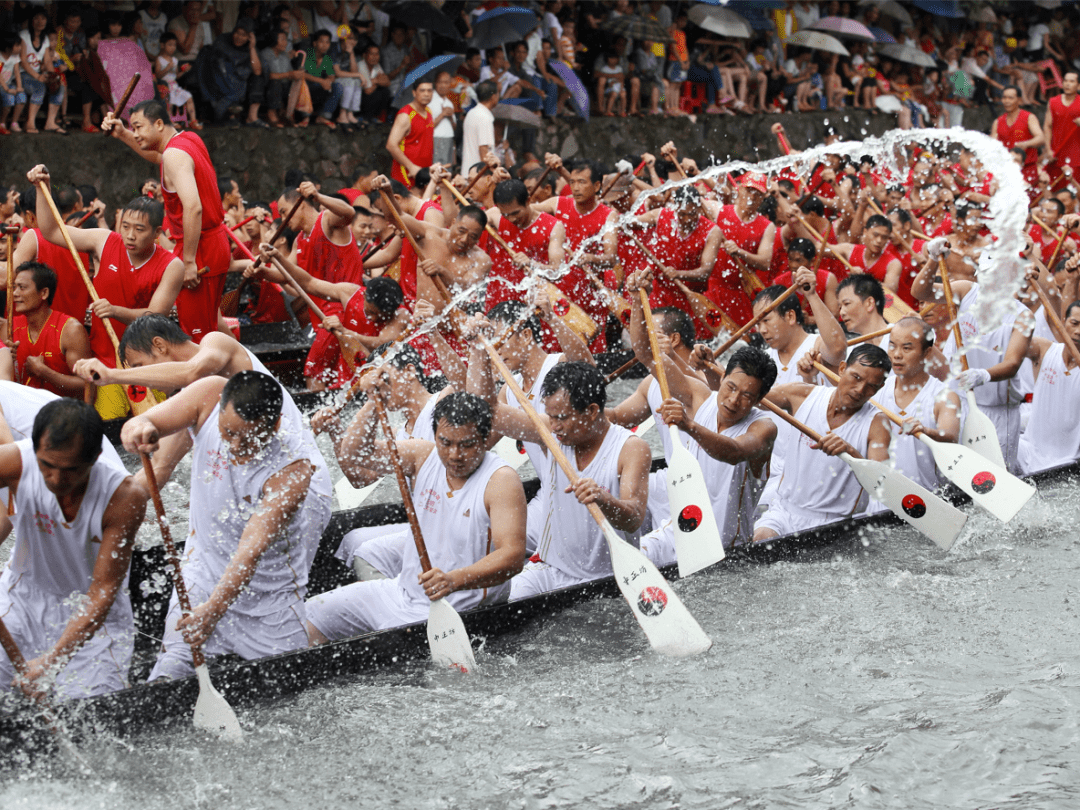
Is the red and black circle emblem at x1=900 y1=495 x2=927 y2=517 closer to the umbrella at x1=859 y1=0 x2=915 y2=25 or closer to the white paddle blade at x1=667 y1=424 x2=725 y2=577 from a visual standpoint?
the white paddle blade at x1=667 y1=424 x2=725 y2=577

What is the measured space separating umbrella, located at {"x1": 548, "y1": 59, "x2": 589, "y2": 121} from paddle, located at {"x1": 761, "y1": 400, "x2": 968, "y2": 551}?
27.3 feet

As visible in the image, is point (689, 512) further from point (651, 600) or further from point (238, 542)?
point (238, 542)

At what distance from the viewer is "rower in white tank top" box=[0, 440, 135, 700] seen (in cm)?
365

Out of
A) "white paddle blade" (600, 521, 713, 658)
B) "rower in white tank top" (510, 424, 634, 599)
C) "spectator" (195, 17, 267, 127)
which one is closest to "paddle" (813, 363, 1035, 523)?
"rower in white tank top" (510, 424, 634, 599)

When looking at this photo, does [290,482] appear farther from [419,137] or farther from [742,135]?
[742,135]

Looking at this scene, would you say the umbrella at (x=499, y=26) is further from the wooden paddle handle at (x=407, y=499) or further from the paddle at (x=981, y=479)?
the wooden paddle handle at (x=407, y=499)

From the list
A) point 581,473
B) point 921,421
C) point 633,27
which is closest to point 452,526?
point 581,473

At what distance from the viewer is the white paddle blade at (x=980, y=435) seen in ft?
19.9

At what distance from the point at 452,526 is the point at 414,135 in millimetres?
7336

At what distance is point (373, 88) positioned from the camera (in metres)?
11.7

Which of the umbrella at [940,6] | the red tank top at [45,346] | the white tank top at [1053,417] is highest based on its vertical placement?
the umbrella at [940,6]

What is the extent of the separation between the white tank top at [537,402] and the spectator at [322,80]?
6.27 metres

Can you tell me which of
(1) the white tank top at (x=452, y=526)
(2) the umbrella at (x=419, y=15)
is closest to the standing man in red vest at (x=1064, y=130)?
(2) the umbrella at (x=419, y=15)

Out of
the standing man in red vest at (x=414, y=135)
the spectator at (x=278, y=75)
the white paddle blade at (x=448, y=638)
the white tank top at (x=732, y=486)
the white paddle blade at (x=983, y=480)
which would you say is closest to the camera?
the white paddle blade at (x=448, y=638)
